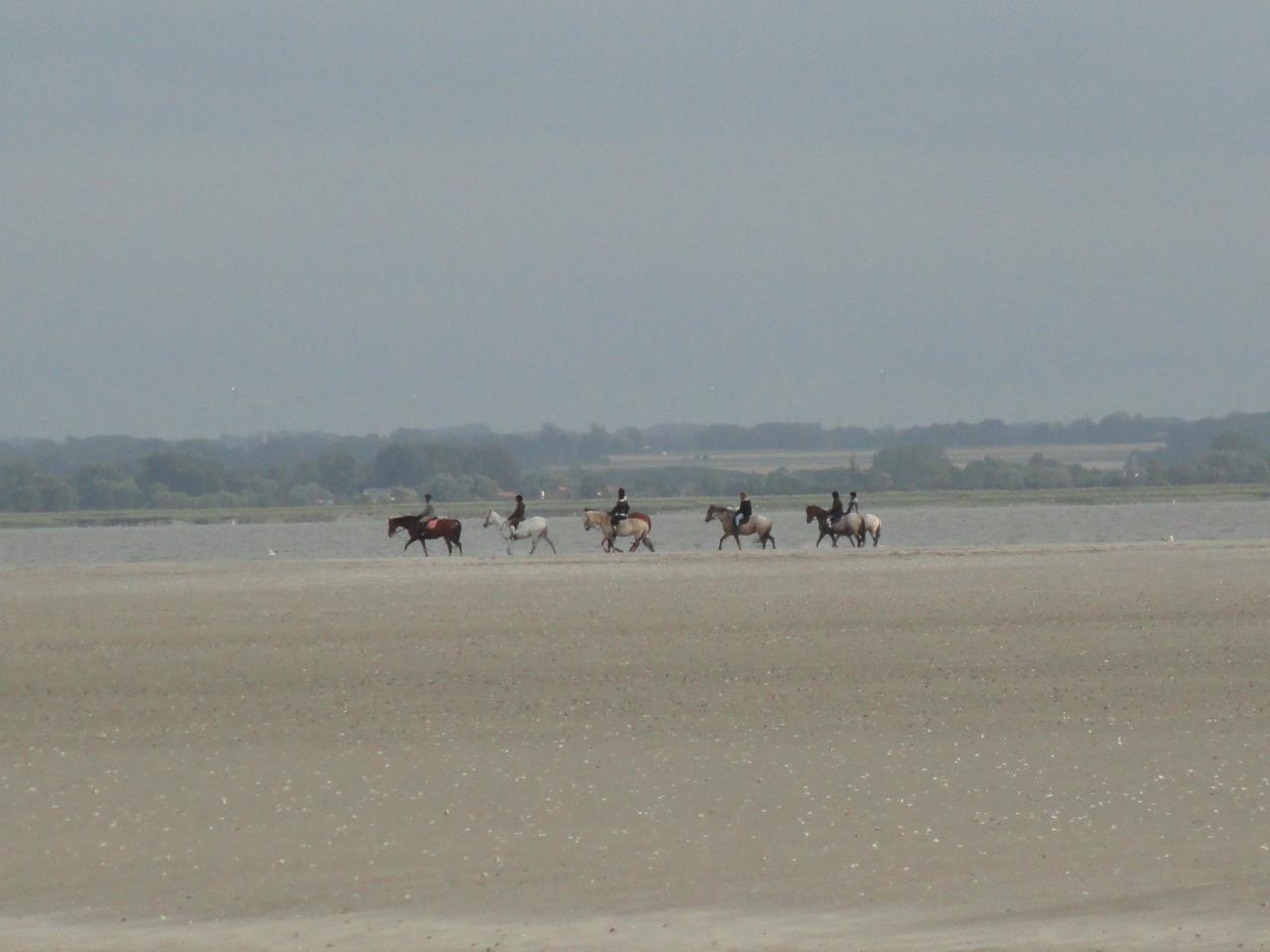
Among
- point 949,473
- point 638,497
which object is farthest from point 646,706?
point 949,473

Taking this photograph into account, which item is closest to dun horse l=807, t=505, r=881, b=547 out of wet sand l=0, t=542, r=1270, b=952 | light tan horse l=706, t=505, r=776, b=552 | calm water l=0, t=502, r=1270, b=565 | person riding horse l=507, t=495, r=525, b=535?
light tan horse l=706, t=505, r=776, b=552

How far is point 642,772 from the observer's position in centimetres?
1511

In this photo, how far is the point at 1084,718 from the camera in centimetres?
1689

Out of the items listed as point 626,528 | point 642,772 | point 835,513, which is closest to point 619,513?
point 626,528

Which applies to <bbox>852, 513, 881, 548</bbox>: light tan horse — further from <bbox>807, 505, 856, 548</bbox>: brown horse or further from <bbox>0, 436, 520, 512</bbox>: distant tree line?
<bbox>0, 436, 520, 512</bbox>: distant tree line

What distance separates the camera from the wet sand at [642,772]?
11.3 metres

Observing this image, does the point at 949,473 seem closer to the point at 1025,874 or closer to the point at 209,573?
the point at 209,573

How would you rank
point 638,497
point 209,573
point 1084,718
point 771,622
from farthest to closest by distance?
point 638,497, point 209,573, point 771,622, point 1084,718

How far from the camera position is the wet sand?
11273mm

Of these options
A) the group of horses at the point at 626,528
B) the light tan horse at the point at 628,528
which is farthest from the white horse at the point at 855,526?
the light tan horse at the point at 628,528

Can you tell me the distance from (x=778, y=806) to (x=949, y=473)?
6634 inches

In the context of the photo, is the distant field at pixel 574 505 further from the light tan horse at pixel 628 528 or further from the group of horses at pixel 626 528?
the light tan horse at pixel 628 528

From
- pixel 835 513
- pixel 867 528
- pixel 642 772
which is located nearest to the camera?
pixel 642 772

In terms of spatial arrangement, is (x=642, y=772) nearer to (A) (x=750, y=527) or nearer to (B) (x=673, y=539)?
(A) (x=750, y=527)
